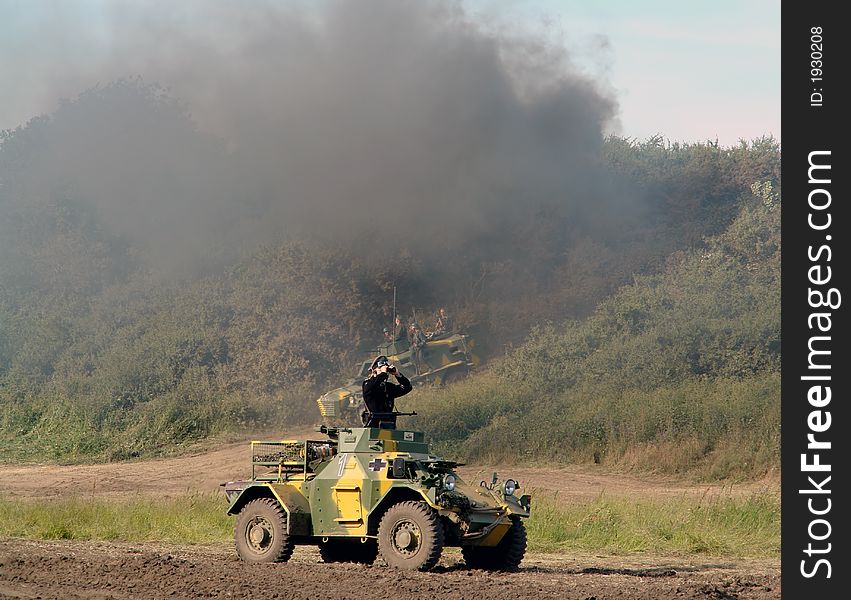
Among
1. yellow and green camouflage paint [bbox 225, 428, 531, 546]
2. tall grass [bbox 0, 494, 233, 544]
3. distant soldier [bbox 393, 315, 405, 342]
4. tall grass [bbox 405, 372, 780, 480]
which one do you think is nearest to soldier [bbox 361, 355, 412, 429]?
yellow and green camouflage paint [bbox 225, 428, 531, 546]

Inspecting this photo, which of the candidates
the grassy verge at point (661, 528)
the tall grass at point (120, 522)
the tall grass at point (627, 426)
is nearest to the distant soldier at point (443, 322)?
the tall grass at point (627, 426)

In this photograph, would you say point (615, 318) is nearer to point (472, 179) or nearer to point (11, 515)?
point (472, 179)

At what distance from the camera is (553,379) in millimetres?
31969

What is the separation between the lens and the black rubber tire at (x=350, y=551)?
16.1m

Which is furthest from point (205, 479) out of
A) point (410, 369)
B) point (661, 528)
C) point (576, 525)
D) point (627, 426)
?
point (661, 528)

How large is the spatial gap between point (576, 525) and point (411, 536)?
596cm

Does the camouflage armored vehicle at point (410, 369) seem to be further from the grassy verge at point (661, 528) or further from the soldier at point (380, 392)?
the soldier at point (380, 392)

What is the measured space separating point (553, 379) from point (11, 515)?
1525 cm

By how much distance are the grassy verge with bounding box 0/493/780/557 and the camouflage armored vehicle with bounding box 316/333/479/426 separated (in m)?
8.98

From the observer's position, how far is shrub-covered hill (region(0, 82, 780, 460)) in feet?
105

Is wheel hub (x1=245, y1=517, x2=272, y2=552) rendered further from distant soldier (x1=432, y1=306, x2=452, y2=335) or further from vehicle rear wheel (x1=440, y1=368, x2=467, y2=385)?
distant soldier (x1=432, y1=306, x2=452, y2=335)

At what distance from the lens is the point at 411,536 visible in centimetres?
1436

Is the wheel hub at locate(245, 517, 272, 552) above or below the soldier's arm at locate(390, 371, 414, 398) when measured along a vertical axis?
below

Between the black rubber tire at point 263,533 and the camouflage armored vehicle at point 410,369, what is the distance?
48.3ft
